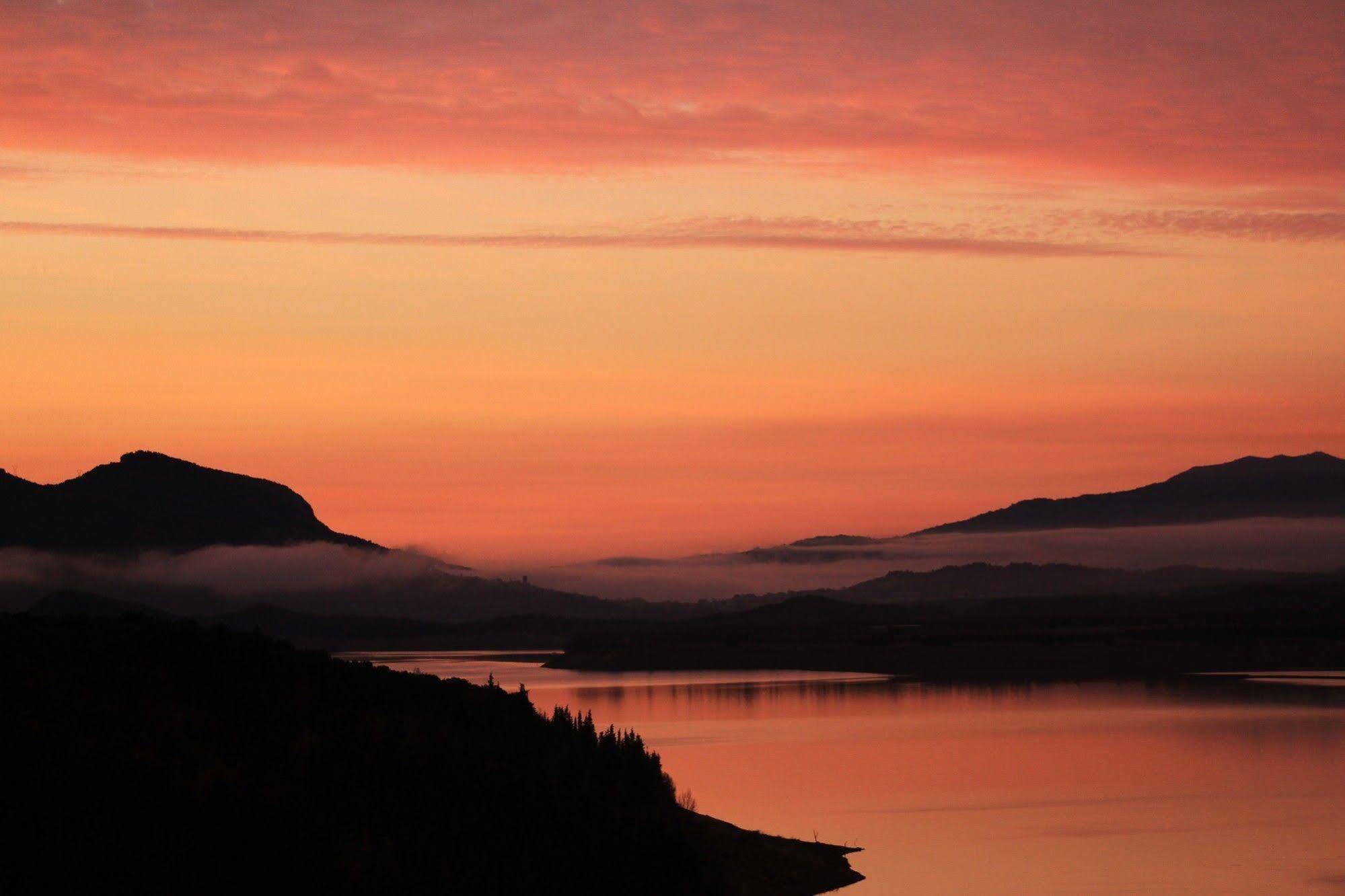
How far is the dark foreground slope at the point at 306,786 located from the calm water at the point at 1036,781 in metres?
6.62

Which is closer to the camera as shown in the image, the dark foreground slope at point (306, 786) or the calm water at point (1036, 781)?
the dark foreground slope at point (306, 786)

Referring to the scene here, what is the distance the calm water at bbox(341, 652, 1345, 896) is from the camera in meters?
53.1

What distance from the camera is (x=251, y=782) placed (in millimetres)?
36156

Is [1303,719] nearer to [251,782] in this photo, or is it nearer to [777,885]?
[777,885]

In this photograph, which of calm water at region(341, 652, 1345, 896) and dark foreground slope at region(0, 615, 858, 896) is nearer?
dark foreground slope at region(0, 615, 858, 896)

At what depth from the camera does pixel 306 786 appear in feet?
128

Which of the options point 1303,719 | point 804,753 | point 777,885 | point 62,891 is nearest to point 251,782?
point 62,891

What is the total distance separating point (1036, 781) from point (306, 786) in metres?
42.5

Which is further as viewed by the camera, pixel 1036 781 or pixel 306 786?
pixel 1036 781

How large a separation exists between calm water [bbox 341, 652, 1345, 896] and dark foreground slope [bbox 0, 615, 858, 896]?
21.7 feet

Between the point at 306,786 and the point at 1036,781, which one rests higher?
the point at 306,786

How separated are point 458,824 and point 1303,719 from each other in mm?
72901

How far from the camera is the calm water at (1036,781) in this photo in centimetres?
5306

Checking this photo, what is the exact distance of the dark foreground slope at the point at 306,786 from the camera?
31.8 metres
